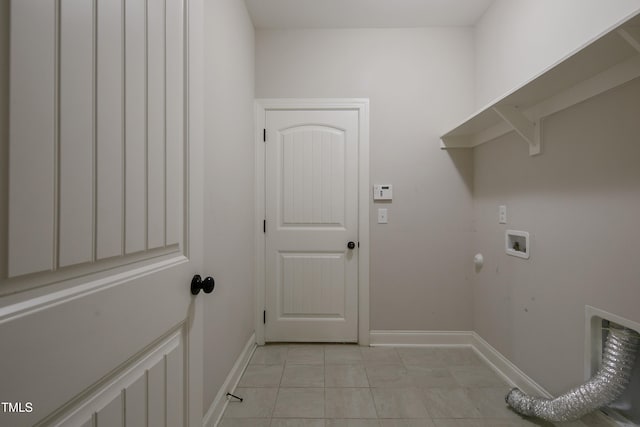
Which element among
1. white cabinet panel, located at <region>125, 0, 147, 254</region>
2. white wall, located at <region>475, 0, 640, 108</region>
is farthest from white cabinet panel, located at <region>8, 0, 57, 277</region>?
white wall, located at <region>475, 0, 640, 108</region>

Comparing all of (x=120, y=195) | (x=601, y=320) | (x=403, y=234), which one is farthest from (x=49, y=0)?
(x=403, y=234)

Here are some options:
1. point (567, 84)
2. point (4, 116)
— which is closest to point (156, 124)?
point (4, 116)

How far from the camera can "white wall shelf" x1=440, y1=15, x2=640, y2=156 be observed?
1.00 m

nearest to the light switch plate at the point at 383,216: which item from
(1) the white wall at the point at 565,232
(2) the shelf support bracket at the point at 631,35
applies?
(1) the white wall at the point at 565,232

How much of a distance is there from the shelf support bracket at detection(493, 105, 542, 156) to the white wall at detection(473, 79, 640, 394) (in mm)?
45

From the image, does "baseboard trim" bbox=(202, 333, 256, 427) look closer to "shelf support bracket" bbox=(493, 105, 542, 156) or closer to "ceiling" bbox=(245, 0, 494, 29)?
"shelf support bracket" bbox=(493, 105, 542, 156)

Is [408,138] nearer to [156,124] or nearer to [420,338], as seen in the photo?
[420,338]

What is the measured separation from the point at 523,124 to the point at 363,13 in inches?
56.2

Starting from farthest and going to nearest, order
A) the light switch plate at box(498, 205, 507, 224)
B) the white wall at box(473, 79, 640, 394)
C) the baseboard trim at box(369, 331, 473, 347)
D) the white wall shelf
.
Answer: the baseboard trim at box(369, 331, 473, 347)
the light switch plate at box(498, 205, 507, 224)
the white wall at box(473, 79, 640, 394)
the white wall shelf

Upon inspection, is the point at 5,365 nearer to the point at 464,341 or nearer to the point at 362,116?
the point at 362,116

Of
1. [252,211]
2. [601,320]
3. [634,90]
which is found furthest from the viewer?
[252,211]

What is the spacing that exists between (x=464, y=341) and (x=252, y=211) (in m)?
2.05

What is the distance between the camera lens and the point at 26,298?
0.41m

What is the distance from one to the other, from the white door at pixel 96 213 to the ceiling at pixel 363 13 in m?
1.60
